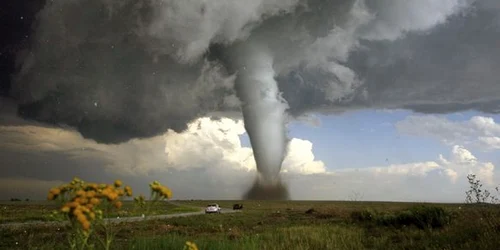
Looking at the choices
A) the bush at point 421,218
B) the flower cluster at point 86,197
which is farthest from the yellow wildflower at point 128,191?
the bush at point 421,218

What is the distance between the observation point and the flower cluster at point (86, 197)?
16.0 ft

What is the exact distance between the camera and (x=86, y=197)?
5.27 meters

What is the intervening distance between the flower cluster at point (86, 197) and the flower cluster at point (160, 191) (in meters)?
0.36

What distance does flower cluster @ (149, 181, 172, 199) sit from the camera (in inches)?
233

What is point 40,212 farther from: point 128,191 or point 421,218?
point 128,191

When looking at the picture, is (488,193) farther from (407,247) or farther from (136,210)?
(136,210)

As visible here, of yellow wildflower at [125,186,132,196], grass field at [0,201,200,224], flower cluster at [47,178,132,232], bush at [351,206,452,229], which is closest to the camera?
flower cluster at [47,178,132,232]

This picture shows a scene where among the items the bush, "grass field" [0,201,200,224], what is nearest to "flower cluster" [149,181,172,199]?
"grass field" [0,201,200,224]

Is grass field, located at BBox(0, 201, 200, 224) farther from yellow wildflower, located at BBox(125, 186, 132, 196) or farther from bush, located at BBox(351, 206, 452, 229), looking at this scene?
bush, located at BBox(351, 206, 452, 229)

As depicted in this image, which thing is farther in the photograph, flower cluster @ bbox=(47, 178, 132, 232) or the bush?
the bush

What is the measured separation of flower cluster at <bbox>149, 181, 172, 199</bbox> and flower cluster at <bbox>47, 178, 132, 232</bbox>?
36 cm

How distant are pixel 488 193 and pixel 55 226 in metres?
27.6

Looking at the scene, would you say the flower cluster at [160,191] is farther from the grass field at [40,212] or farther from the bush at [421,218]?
the bush at [421,218]

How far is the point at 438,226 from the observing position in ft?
75.5
